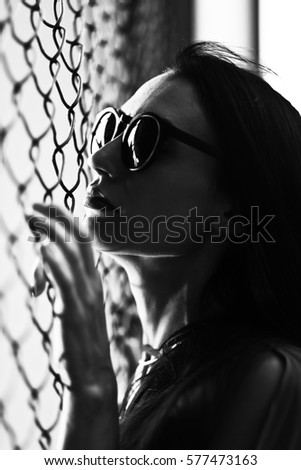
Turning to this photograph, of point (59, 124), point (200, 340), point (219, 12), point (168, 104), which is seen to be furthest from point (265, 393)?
point (219, 12)

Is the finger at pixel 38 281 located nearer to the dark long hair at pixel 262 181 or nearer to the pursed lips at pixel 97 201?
the pursed lips at pixel 97 201

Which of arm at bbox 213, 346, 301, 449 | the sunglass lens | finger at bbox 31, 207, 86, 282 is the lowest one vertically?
arm at bbox 213, 346, 301, 449

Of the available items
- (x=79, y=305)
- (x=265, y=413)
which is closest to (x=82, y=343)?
(x=79, y=305)

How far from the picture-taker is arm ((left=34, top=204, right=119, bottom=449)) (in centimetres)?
73

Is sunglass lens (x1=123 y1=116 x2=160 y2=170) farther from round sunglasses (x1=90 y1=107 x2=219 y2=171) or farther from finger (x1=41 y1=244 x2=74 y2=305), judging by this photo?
finger (x1=41 y1=244 x2=74 y2=305)

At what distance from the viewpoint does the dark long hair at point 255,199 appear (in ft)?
3.08

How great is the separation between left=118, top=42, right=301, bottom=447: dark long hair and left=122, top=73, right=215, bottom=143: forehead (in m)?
0.01

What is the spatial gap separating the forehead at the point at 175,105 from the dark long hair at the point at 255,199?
0.04 ft

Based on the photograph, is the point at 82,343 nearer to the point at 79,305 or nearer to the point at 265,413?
the point at 79,305

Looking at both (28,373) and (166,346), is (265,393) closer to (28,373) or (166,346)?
(166,346)

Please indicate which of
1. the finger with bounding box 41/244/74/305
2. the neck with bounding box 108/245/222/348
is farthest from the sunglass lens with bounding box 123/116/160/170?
the finger with bounding box 41/244/74/305

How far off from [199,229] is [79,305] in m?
0.30

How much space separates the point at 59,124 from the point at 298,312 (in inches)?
20.1

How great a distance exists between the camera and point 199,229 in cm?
98
